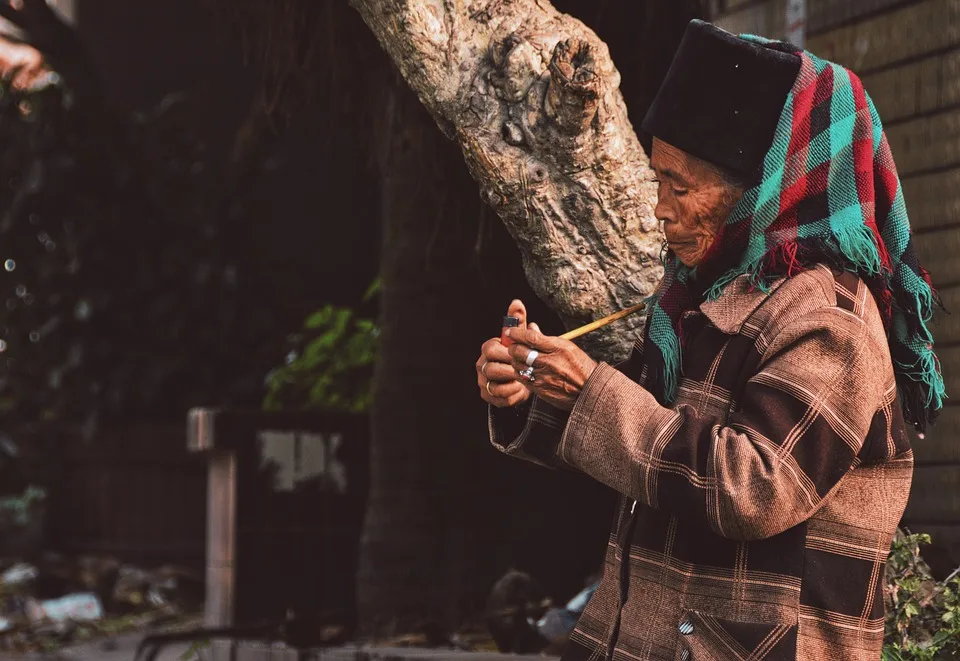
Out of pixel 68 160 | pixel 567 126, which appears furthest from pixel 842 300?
pixel 68 160

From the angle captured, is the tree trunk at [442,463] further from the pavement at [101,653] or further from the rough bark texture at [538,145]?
the rough bark texture at [538,145]

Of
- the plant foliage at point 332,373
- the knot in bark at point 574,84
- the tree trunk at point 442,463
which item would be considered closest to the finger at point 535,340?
the knot in bark at point 574,84

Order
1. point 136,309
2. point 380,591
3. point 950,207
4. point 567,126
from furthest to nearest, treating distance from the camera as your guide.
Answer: point 136,309, point 380,591, point 950,207, point 567,126

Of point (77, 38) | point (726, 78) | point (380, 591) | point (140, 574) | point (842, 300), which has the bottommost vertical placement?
point (140, 574)

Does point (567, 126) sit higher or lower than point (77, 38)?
lower

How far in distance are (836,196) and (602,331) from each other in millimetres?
1250

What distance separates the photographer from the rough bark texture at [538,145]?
10.5 ft

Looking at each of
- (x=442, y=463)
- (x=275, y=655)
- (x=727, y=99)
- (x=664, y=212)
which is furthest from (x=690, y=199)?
(x=442, y=463)

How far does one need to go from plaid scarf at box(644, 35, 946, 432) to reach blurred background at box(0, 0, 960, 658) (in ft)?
5.29

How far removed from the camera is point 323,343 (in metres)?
7.95

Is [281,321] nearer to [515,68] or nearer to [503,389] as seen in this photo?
[515,68]

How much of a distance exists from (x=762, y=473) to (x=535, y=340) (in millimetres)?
428

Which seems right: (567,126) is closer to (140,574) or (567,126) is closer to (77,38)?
(140,574)

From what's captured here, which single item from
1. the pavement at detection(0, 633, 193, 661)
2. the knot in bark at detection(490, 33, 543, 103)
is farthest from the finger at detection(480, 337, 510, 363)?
the pavement at detection(0, 633, 193, 661)
